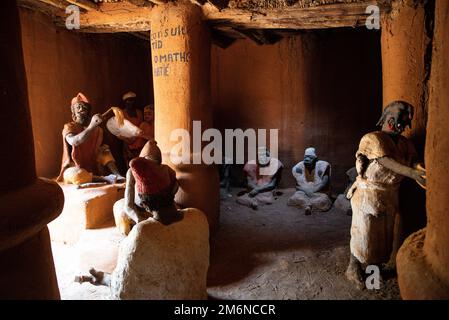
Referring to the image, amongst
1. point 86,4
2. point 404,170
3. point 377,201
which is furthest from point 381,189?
point 86,4

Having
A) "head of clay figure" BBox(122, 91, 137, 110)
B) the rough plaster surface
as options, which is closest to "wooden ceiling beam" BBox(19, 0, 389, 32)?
"head of clay figure" BBox(122, 91, 137, 110)

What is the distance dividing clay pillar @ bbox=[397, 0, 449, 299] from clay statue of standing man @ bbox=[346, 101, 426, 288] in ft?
6.76

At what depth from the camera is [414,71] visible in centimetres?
388

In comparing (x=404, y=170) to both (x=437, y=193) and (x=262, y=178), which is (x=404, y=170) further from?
(x=262, y=178)

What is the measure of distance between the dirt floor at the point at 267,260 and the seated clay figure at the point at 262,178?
40.7 inches

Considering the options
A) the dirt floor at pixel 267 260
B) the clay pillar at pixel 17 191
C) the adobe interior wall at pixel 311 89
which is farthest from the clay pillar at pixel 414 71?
the clay pillar at pixel 17 191

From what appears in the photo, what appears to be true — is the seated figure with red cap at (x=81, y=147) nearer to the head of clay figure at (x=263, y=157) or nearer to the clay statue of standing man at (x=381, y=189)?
the head of clay figure at (x=263, y=157)

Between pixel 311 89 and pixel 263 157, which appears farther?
A: pixel 311 89

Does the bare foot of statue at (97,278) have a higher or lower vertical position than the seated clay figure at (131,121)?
lower

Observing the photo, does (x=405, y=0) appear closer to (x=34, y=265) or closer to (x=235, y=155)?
(x=34, y=265)

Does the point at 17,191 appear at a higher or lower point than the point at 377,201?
higher

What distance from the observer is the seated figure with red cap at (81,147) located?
4777 mm

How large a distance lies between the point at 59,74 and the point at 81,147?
1.45 metres
